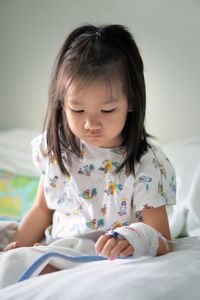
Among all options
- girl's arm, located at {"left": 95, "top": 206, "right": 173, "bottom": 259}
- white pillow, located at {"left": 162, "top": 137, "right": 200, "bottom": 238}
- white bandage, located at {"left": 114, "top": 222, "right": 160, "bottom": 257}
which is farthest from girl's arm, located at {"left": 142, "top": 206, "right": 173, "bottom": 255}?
white pillow, located at {"left": 162, "top": 137, "right": 200, "bottom": 238}

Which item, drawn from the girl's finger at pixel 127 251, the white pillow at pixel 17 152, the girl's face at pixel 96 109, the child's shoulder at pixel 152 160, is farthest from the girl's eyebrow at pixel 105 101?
the white pillow at pixel 17 152

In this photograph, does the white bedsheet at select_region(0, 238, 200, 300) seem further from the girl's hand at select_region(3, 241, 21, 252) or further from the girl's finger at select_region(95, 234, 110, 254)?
the girl's hand at select_region(3, 241, 21, 252)

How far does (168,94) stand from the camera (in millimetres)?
1688

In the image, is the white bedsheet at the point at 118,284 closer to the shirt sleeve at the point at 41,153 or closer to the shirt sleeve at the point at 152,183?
the shirt sleeve at the point at 152,183

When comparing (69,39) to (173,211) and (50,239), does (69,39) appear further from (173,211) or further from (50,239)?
(173,211)

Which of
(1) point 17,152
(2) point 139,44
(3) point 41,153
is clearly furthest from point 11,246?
(2) point 139,44

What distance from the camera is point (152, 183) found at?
102 centimetres

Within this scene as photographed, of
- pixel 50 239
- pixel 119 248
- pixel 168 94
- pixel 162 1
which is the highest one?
pixel 162 1

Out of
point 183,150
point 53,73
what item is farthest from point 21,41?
point 53,73

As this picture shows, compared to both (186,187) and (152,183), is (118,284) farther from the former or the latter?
(186,187)

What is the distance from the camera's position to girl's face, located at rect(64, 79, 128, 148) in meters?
0.93

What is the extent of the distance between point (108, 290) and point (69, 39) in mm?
536

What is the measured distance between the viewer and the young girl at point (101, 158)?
0.94 m

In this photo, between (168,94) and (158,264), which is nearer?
(158,264)
